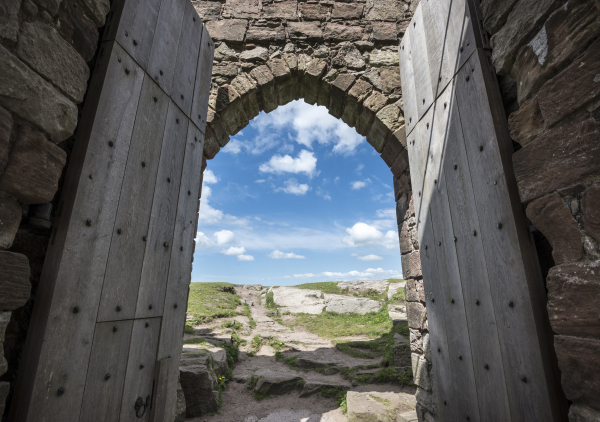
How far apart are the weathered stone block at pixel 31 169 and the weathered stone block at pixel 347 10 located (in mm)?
4017

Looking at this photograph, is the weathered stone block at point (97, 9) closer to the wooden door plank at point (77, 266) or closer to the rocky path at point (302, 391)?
the wooden door plank at point (77, 266)

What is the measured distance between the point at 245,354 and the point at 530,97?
275 inches

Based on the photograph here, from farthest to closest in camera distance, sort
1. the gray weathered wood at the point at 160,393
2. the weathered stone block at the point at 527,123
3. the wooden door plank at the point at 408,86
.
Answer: the wooden door plank at the point at 408,86 → the gray weathered wood at the point at 160,393 → the weathered stone block at the point at 527,123

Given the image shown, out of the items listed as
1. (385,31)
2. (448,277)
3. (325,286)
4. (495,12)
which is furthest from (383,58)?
(325,286)

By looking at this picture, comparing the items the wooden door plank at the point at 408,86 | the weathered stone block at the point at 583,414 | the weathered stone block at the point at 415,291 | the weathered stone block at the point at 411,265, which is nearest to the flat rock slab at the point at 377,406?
the weathered stone block at the point at 415,291

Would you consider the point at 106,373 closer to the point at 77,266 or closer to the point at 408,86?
the point at 77,266

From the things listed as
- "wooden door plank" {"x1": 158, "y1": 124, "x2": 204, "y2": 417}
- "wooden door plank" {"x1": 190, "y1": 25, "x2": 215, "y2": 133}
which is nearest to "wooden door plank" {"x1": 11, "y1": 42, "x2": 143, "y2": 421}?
"wooden door plank" {"x1": 158, "y1": 124, "x2": 204, "y2": 417}

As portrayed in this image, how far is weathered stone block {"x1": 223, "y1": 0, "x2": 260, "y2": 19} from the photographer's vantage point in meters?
4.16

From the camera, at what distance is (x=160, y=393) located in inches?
74.8

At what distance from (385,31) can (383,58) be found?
1.46 ft

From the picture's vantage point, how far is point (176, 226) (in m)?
2.24

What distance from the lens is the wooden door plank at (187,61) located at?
2404mm

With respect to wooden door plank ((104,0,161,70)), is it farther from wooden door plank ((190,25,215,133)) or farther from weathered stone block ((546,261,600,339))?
weathered stone block ((546,261,600,339))

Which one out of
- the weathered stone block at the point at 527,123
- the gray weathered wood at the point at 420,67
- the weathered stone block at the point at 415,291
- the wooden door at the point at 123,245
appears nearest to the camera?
the wooden door at the point at 123,245
